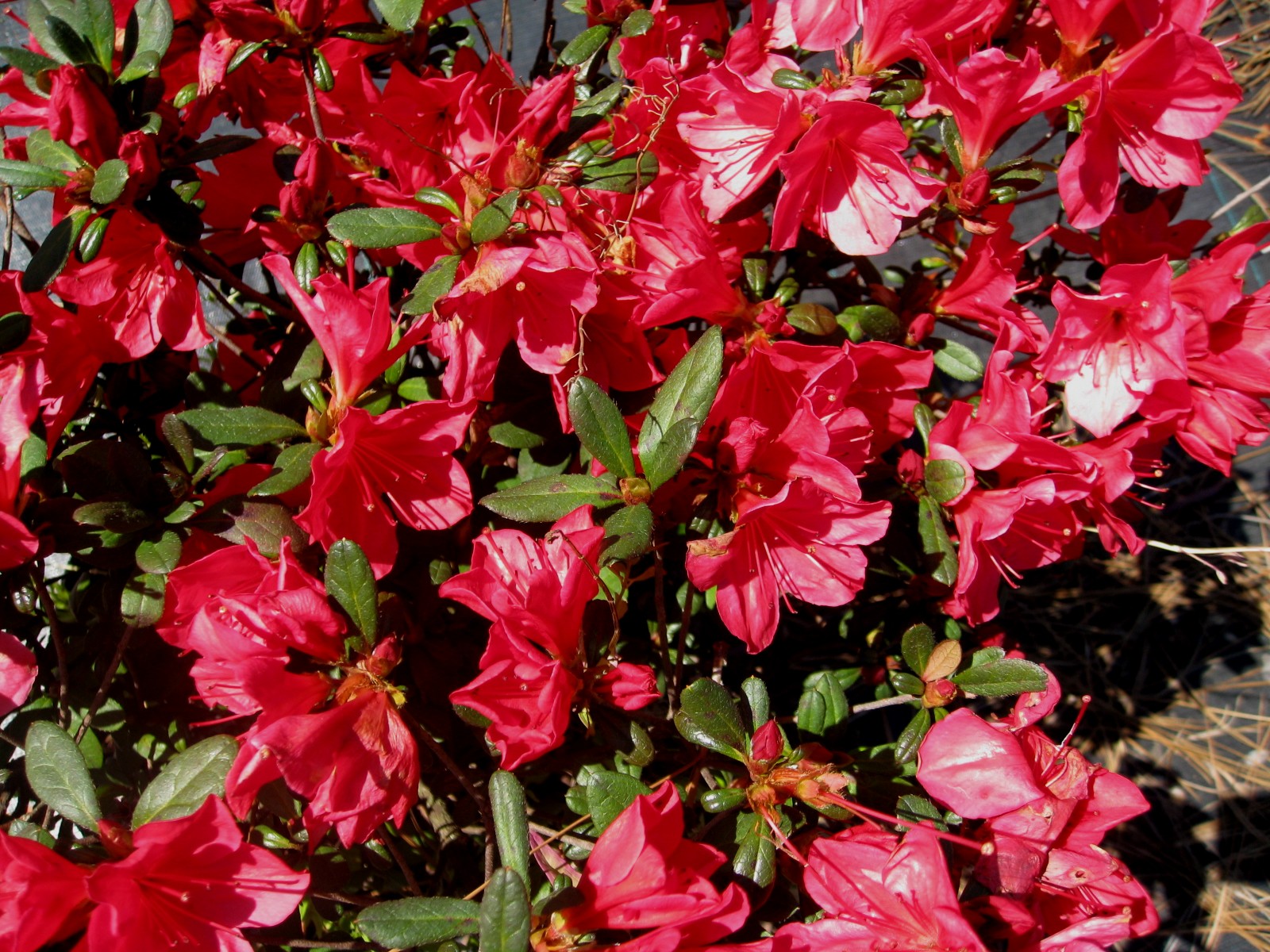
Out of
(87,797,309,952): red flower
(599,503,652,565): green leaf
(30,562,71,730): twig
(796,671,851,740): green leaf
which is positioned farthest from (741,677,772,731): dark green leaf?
(30,562,71,730): twig

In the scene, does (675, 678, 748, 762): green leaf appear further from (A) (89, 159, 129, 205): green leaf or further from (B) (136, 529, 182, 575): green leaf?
(A) (89, 159, 129, 205): green leaf

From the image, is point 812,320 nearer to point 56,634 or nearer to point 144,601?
point 144,601

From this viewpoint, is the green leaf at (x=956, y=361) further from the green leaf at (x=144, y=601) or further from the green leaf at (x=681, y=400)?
the green leaf at (x=144, y=601)

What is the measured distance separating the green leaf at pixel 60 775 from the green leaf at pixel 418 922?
286 millimetres

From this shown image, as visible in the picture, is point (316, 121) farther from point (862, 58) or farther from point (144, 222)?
point (862, 58)

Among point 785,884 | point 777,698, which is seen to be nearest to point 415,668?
point 785,884

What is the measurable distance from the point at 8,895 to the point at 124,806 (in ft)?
1.59

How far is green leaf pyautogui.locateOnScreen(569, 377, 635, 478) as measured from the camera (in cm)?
96

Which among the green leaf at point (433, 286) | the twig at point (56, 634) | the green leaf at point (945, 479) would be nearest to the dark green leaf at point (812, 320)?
the green leaf at point (945, 479)

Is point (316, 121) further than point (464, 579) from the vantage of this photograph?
Yes

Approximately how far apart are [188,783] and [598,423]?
0.54 meters

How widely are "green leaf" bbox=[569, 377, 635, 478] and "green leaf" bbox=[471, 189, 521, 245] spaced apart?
Result: 170 mm

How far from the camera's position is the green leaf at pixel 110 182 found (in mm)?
949

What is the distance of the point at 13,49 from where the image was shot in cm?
102
